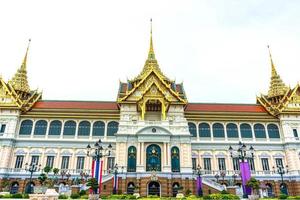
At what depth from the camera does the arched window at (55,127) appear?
40844mm

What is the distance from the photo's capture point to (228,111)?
43812mm

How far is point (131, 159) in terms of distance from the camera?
36.0m

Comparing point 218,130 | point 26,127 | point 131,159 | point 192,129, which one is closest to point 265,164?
point 218,130

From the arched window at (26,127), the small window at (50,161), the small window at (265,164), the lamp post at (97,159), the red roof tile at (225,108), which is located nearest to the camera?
the lamp post at (97,159)

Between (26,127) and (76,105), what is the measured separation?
8.67m

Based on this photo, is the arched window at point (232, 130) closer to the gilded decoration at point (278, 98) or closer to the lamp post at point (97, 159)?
the gilded decoration at point (278, 98)

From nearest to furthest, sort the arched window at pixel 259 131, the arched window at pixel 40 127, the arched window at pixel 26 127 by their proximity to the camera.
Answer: the arched window at pixel 26 127 → the arched window at pixel 40 127 → the arched window at pixel 259 131

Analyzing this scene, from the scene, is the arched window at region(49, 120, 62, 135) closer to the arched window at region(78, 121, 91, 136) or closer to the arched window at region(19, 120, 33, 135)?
the arched window at region(19, 120, 33, 135)

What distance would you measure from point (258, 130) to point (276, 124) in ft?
10.6

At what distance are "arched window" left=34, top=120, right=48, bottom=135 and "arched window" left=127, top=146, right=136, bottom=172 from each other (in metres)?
14.5

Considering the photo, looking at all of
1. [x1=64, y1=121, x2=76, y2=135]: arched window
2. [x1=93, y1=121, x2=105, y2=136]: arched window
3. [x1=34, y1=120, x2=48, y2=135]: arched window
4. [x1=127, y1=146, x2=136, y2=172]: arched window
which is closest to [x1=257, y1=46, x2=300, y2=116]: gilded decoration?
[x1=127, y1=146, x2=136, y2=172]: arched window

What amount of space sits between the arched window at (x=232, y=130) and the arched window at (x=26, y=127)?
3123cm

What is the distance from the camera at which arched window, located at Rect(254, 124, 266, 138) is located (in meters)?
41.9

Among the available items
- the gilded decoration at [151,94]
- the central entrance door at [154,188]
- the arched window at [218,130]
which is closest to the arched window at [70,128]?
the gilded decoration at [151,94]
